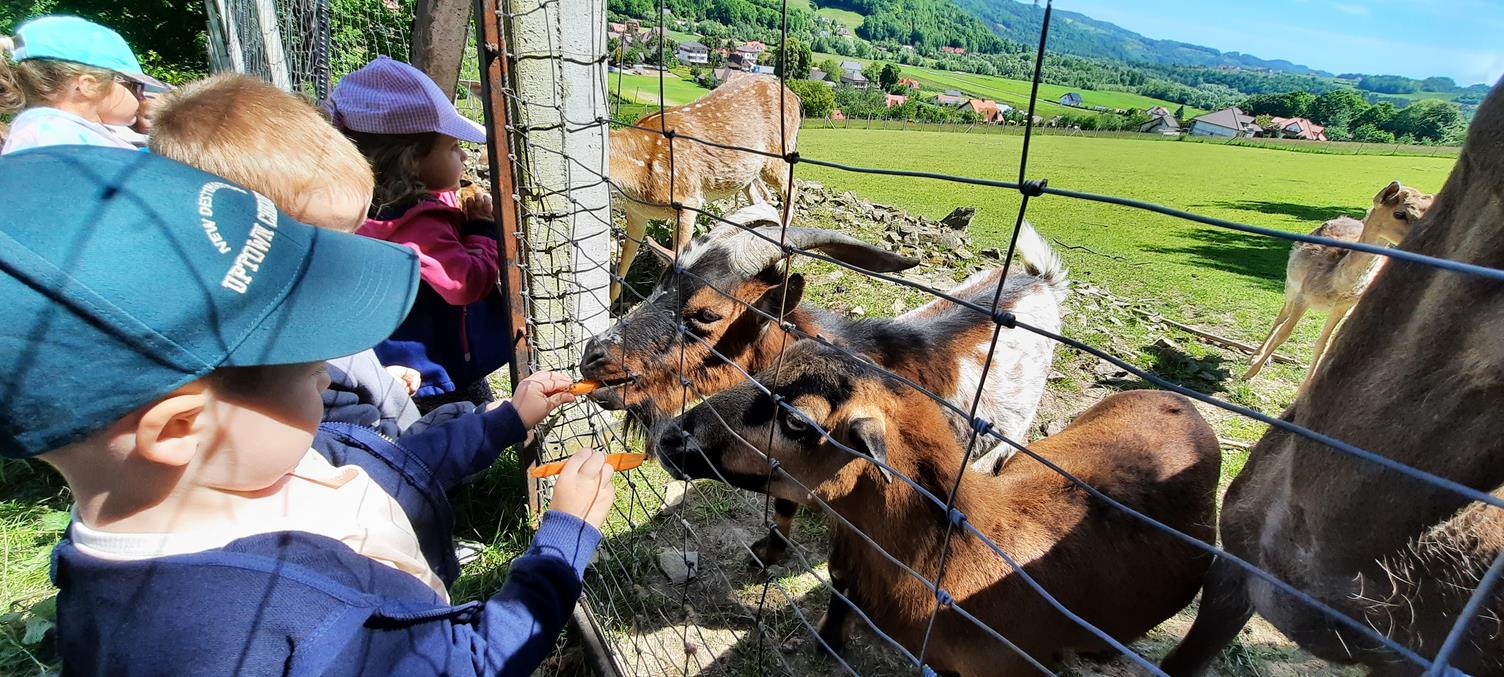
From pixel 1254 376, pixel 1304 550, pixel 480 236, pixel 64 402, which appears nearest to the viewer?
pixel 64 402

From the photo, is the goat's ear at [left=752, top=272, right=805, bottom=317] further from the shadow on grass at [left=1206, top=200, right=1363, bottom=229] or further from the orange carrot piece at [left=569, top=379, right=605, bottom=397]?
the shadow on grass at [left=1206, top=200, right=1363, bottom=229]

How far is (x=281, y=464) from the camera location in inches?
45.8

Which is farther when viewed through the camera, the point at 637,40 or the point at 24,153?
the point at 637,40

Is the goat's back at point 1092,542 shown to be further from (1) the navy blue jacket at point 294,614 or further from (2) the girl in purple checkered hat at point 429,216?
(2) the girl in purple checkered hat at point 429,216

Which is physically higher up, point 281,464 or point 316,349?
point 316,349

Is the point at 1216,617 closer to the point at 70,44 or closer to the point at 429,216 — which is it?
the point at 429,216

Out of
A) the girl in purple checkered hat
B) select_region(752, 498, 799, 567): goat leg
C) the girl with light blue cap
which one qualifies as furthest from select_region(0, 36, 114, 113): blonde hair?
select_region(752, 498, 799, 567): goat leg

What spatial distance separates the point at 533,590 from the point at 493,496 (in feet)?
7.01

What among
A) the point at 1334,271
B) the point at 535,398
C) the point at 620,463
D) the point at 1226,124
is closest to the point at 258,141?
the point at 535,398

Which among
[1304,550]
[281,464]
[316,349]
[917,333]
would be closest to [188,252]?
[316,349]

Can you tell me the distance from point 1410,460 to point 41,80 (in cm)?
495

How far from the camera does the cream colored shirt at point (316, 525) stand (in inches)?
40.7

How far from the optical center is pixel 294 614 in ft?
3.54

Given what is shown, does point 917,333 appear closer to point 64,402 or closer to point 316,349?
point 316,349
